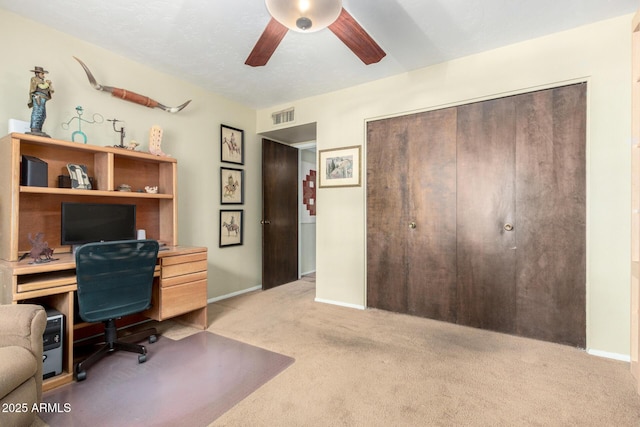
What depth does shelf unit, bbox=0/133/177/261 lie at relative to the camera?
2.00 metres

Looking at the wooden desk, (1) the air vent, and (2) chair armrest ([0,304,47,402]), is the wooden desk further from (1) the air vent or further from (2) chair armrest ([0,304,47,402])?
(1) the air vent

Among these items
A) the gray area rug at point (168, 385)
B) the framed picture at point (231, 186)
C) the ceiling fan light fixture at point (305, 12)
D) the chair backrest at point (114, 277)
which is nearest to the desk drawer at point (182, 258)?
the chair backrest at point (114, 277)

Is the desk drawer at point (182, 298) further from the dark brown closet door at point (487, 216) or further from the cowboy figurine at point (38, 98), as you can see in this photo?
the dark brown closet door at point (487, 216)

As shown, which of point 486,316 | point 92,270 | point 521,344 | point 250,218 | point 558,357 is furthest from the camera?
point 250,218

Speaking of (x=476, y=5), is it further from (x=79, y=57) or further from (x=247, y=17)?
(x=79, y=57)

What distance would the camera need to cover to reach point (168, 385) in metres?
1.90

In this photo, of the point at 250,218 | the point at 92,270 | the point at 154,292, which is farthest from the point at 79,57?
the point at 250,218

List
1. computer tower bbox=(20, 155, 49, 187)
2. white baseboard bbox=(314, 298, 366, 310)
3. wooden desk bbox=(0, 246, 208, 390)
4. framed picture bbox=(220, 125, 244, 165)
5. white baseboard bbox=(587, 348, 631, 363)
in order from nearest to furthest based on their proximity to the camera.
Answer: wooden desk bbox=(0, 246, 208, 390) → computer tower bbox=(20, 155, 49, 187) → white baseboard bbox=(587, 348, 631, 363) → white baseboard bbox=(314, 298, 366, 310) → framed picture bbox=(220, 125, 244, 165)

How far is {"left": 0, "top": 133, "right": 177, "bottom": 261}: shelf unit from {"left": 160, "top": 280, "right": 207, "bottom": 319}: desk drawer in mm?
522

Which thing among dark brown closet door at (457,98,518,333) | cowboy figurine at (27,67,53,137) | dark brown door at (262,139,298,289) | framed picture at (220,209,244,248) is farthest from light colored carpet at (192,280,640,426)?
cowboy figurine at (27,67,53,137)

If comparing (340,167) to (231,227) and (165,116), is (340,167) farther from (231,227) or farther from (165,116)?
(165,116)

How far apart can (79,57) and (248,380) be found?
2962 mm

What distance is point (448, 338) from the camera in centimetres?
262

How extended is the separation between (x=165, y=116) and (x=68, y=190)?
52.6 inches
